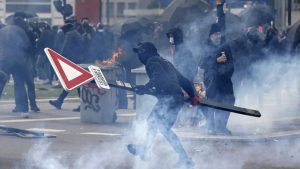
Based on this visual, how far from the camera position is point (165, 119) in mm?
11234

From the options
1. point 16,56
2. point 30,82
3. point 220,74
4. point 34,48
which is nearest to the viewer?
point 220,74

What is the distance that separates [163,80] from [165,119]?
18.6 inches

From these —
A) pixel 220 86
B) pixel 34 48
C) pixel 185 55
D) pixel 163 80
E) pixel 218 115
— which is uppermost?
pixel 163 80

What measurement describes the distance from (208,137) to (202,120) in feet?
3.75

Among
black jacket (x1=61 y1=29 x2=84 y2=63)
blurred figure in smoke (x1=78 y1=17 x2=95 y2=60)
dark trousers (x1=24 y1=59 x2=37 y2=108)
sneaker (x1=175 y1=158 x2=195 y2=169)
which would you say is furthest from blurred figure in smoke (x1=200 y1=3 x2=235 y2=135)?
blurred figure in smoke (x1=78 y1=17 x2=95 y2=60)

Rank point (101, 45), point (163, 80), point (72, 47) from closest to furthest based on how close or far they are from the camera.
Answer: point (163, 80), point (72, 47), point (101, 45)

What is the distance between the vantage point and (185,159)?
444 inches

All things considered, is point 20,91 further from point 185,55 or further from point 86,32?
point 86,32

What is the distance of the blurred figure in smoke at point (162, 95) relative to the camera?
1107 cm

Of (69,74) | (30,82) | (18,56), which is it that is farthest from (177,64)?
(69,74)

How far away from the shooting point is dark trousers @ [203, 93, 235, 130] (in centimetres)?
1486

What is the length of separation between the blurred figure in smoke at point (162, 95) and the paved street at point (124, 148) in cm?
36

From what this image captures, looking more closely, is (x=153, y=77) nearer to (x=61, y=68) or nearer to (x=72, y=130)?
(x=61, y=68)

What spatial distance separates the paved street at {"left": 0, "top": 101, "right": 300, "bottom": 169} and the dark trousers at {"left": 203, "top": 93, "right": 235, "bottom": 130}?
259 mm
